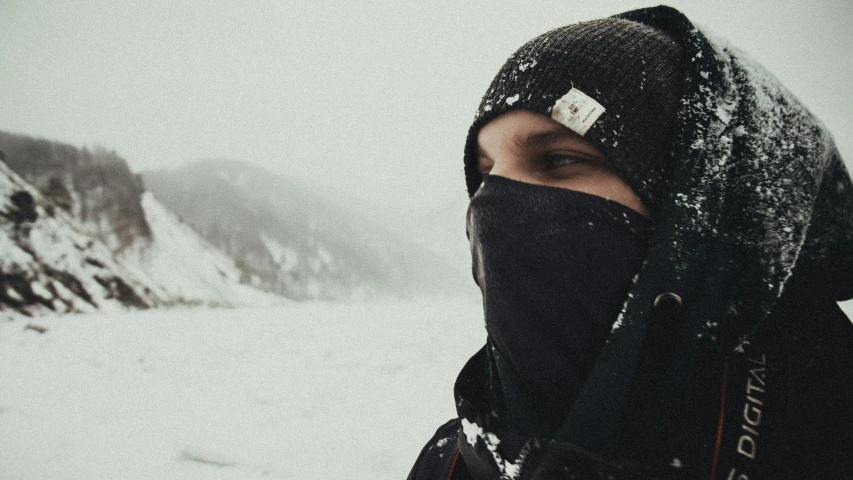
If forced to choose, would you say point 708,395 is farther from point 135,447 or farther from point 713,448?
point 135,447

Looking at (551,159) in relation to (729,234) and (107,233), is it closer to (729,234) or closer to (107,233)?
(729,234)

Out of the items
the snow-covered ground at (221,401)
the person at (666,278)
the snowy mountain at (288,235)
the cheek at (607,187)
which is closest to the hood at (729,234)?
the person at (666,278)

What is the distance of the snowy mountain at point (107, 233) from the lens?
11.8 meters

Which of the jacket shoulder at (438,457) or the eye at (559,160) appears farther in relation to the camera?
the jacket shoulder at (438,457)

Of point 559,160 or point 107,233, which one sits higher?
point 559,160

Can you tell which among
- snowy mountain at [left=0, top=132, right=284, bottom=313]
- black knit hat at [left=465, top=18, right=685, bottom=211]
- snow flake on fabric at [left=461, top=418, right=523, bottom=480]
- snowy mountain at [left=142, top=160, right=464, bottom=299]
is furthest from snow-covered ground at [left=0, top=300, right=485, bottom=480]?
snowy mountain at [left=142, top=160, right=464, bottom=299]

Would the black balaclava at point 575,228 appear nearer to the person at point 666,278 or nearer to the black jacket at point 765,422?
the person at point 666,278

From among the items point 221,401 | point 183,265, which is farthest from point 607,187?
point 183,265

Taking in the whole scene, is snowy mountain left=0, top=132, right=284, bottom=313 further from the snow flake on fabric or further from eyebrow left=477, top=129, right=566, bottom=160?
eyebrow left=477, top=129, right=566, bottom=160

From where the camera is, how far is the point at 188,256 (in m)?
21.5

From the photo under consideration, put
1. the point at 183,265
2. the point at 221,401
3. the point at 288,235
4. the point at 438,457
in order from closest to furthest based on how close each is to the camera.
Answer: the point at 438,457, the point at 221,401, the point at 183,265, the point at 288,235

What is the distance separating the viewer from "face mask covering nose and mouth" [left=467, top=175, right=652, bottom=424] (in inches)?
32.2

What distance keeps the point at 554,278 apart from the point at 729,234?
0.36 metres

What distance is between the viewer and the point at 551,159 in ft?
3.36
